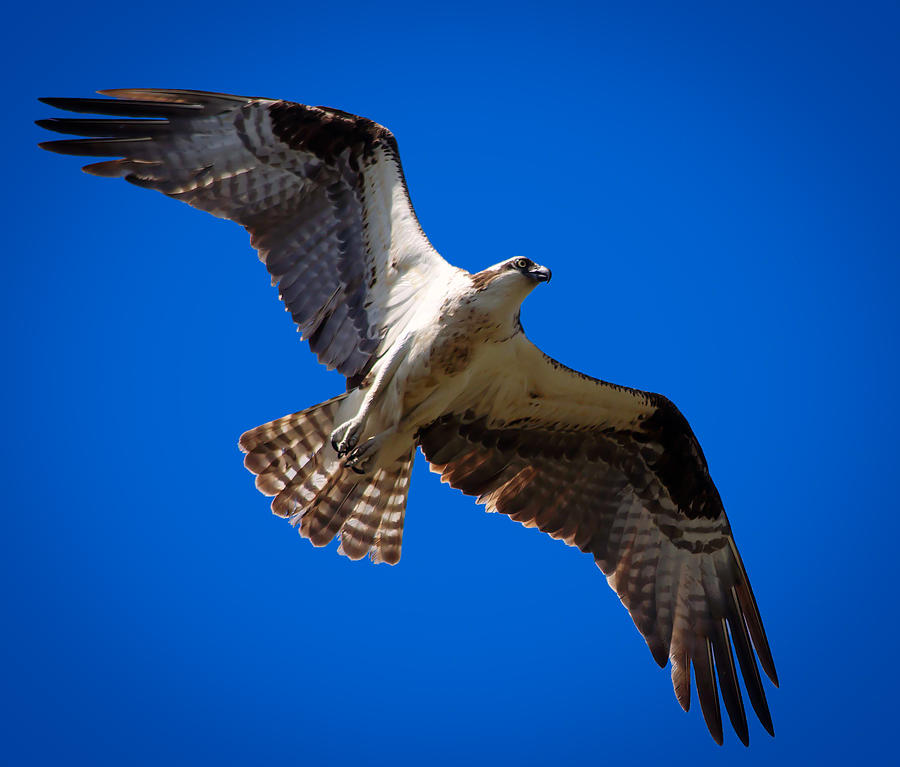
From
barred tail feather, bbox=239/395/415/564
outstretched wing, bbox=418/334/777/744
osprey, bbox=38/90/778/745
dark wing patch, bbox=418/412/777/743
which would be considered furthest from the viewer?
dark wing patch, bbox=418/412/777/743

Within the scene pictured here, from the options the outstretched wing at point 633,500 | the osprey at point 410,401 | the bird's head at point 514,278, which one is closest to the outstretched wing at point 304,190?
the osprey at point 410,401

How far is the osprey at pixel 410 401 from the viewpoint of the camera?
7.71 m

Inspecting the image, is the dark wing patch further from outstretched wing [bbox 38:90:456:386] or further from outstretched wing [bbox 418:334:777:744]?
outstretched wing [bbox 38:90:456:386]

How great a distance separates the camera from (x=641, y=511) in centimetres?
880

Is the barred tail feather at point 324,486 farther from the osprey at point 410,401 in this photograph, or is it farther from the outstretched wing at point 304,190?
the outstretched wing at point 304,190

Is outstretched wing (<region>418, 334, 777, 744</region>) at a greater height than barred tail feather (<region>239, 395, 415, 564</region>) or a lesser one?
greater

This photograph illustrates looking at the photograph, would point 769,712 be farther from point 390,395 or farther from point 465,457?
point 390,395

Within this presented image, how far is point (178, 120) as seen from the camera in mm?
7875

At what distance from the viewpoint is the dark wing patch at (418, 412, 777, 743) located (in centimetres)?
843

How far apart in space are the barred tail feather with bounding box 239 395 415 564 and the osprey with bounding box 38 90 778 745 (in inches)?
0.5

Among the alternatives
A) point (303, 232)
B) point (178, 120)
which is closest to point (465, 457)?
point (303, 232)

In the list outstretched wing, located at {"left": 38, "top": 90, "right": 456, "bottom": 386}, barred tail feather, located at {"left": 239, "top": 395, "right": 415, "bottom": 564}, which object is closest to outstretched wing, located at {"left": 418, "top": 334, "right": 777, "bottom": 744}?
barred tail feather, located at {"left": 239, "top": 395, "right": 415, "bottom": 564}

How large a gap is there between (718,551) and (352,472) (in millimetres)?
2857

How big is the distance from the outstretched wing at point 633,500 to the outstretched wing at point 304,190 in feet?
3.20
